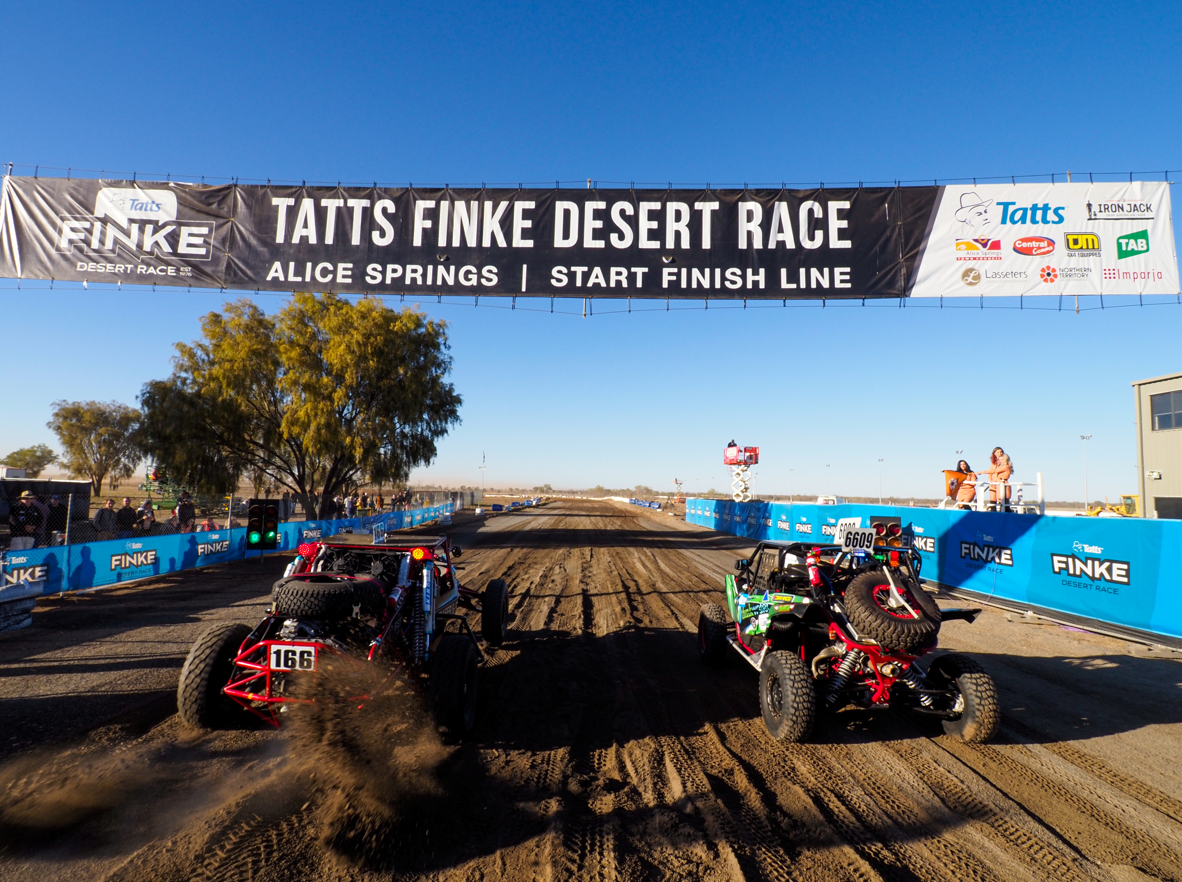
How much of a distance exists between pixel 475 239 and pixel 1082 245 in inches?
407

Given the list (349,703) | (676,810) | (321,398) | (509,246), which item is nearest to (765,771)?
(676,810)

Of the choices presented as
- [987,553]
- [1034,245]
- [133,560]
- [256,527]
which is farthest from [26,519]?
[1034,245]

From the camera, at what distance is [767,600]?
5.73m

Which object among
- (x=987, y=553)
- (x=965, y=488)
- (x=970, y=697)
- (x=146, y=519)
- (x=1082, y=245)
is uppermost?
(x=1082, y=245)

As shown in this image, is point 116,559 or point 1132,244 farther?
point 116,559

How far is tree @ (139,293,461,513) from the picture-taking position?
2298cm

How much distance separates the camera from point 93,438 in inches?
2125

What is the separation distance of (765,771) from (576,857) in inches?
69.1

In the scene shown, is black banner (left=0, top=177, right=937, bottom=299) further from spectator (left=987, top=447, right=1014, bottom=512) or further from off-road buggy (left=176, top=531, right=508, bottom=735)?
off-road buggy (left=176, top=531, right=508, bottom=735)

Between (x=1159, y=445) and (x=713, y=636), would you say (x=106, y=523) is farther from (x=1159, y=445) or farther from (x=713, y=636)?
(x=1159, y=445)

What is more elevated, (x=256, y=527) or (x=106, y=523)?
(x=256, y=527)

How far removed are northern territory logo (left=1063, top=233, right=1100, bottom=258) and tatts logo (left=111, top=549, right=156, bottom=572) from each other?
1830 centimetres

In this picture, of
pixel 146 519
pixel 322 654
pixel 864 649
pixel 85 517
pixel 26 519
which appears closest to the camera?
pixel 322 654

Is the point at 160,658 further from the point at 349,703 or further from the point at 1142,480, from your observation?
the point at 1142,480
